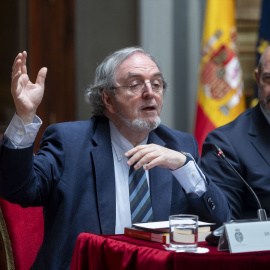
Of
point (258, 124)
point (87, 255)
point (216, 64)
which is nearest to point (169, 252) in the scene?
point (87, 255)

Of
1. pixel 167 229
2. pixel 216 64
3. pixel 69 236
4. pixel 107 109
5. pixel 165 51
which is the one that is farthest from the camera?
pixel 165 51

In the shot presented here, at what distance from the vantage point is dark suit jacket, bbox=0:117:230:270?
2.06 meters

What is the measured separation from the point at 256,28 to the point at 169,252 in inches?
134

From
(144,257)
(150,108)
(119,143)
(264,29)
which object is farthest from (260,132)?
(264,29)

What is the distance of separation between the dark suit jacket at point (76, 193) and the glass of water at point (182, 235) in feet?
1.67

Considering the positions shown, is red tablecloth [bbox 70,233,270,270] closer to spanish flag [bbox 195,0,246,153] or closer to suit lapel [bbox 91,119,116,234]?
suit lapel [bbox 91,119,116,234]

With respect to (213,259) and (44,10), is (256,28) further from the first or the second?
(213,259)

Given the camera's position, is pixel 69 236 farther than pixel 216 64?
No

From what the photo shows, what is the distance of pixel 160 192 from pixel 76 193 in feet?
1.19

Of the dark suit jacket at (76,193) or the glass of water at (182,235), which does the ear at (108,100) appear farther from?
the glass of water at (182,235)

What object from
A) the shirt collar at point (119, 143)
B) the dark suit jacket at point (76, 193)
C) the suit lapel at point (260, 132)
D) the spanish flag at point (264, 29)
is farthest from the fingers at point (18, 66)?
the spanish flag at point (264, 29)

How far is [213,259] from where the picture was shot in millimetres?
1528

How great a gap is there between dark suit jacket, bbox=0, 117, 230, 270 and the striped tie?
0.03m

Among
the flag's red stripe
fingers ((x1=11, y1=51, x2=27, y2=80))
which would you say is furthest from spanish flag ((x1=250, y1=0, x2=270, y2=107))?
fingers ((x1=11, y1=51, x2=27, y2=80))
